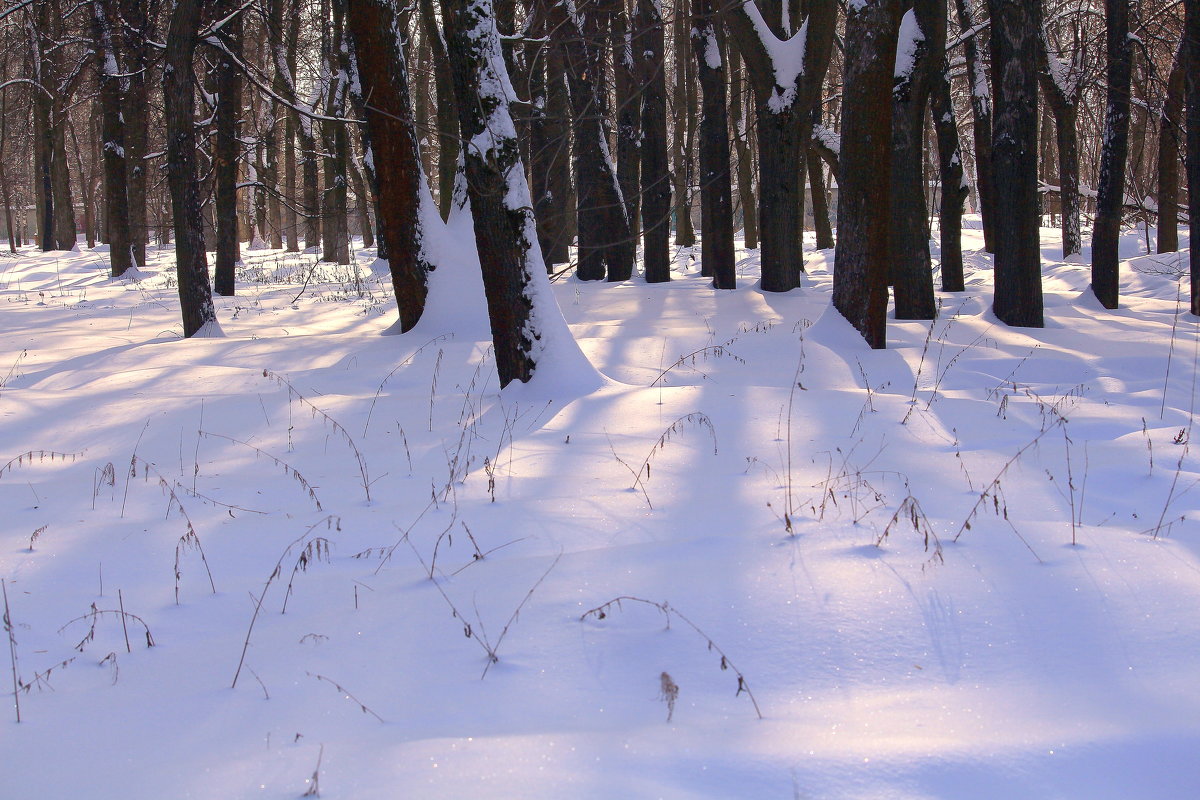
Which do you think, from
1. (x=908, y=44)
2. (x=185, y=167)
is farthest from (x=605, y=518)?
(x=908, y=44)

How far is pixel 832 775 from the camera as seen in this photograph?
Answer: 2.08m

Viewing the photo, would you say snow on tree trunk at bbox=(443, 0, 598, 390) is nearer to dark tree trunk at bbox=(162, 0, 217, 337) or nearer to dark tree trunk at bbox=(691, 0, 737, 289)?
dark tree trunk at bbox=(162, 0, 217, 337)

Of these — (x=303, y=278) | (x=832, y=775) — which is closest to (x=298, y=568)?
(x=832, y=775)

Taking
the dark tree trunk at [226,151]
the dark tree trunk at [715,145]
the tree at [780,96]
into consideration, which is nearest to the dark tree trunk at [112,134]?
the dark tree trunk at [226,151]

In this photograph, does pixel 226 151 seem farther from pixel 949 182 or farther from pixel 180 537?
pixel 180 537

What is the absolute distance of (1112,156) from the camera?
1185 centimetres

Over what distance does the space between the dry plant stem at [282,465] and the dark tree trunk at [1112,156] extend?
11039 millimetres

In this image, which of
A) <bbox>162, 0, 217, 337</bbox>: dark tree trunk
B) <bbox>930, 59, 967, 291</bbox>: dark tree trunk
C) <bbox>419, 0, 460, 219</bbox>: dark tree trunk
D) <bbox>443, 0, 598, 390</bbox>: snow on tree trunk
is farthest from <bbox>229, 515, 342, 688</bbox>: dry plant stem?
<bbox>930, 59, 967, 291</bbox>: dark tree trunk

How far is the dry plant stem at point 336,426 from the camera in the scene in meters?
4.47

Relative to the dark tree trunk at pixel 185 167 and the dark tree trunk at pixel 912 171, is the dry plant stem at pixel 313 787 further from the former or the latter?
the dark tree trunk at pixel 912 171

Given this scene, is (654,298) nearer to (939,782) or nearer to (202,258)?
(202,258)

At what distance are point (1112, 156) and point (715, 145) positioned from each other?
543 centimetres

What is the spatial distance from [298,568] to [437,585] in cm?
61

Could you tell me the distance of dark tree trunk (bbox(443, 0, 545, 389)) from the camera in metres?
5.99
